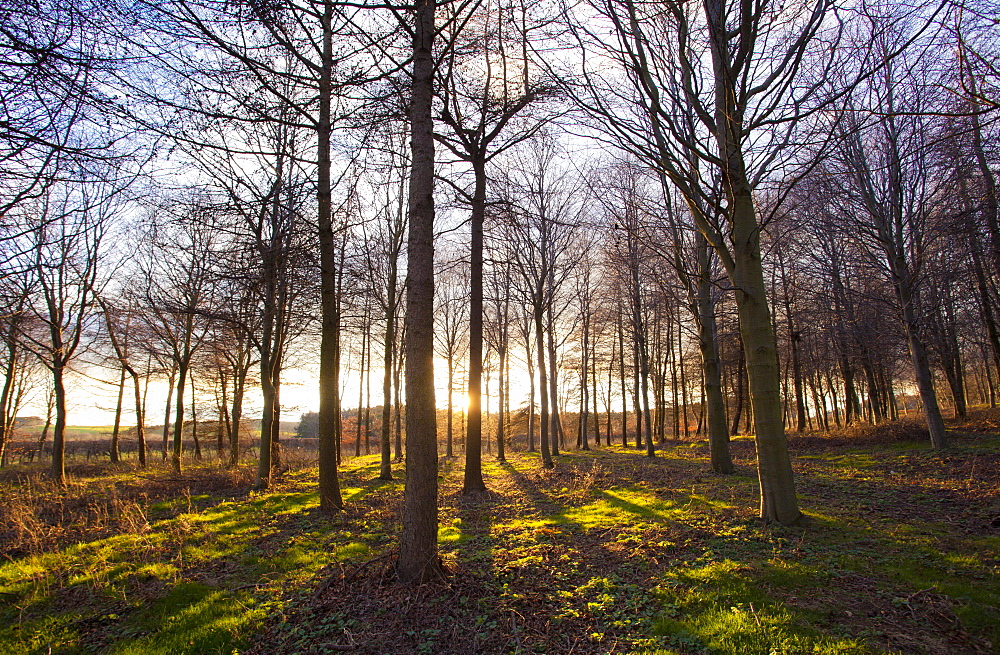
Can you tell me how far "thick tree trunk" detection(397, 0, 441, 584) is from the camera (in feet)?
14.8

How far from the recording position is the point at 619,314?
2438 cm

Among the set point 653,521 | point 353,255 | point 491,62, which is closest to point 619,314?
point 353,255

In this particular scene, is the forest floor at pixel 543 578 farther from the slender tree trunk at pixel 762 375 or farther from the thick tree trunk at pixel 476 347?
the thick tree trunk at pixel 476 347

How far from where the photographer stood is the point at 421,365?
15.4 ft

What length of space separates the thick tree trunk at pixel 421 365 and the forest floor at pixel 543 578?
0.37 metres

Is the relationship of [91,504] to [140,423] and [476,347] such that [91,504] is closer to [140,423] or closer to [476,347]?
[476,347]

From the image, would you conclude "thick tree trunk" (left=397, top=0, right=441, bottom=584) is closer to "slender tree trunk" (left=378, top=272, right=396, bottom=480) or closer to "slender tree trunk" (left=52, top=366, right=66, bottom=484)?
"slender tree trunk" (left=378, top=272, right=396, bottom=480)

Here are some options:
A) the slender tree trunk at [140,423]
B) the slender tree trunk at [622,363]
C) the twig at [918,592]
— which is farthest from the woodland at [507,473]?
the slender tree trunk at [622,363]

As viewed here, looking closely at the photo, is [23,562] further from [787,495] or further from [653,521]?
[787,495]

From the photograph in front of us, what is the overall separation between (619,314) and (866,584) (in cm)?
2092

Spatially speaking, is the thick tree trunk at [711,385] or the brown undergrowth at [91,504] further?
the thick tree trunk at [711,385]

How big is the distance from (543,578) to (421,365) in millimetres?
Answer: 2607

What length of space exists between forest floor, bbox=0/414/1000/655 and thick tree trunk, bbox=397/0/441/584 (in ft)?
1.22

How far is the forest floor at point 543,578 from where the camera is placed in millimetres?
3434
